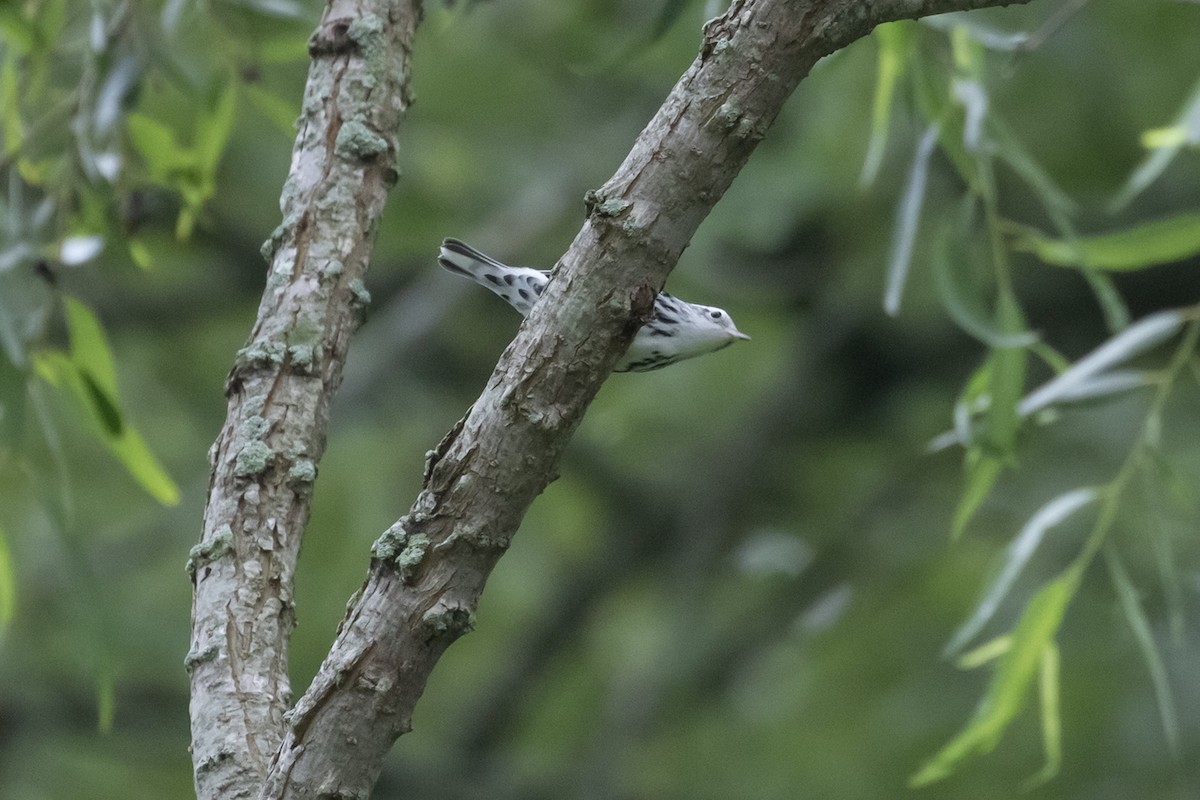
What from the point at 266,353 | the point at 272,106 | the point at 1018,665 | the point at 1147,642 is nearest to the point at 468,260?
the point at 272,106

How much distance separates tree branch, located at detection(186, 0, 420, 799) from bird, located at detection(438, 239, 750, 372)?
516 mm

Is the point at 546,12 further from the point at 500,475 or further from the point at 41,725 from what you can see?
the point at 500,475

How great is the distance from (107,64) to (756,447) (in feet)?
11.2

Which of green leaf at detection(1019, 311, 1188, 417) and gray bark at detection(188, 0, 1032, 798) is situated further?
green leaf at detection(1019, 311, 1188, 417)

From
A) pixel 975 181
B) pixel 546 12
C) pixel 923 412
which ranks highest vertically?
pixel 546 12

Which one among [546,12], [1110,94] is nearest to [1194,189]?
[1110,94]

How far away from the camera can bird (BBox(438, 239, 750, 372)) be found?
8.53 ft

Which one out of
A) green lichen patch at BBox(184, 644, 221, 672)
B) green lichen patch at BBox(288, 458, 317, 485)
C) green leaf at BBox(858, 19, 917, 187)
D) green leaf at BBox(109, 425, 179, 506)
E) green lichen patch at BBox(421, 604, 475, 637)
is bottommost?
green lichen patch at BBox(421, 604, 475, 637)

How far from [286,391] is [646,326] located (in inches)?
32.3

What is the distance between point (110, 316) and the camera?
5516 millimetres

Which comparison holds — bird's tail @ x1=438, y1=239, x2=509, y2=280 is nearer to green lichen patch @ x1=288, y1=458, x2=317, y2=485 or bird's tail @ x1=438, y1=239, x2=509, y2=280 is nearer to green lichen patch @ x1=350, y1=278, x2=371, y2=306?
green lichen patch @ x1=350, y1=278, x2=371, y2=306

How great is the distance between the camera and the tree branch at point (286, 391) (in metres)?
1.76

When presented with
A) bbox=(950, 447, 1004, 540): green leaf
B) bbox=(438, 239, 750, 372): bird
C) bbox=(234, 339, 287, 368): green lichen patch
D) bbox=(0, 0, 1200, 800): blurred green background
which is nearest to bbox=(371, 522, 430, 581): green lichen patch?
bbox=(234, 339, 287, 368): green lichen patch

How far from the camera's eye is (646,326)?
2535 millimetres
